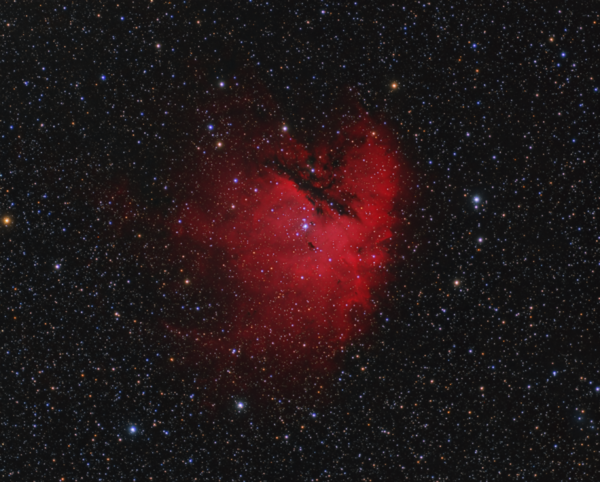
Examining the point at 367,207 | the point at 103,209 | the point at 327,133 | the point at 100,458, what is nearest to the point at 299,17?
the point at 327,133

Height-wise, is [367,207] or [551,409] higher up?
[367,207]

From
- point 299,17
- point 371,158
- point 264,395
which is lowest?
point 264,395

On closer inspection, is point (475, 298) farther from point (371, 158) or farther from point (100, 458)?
point (100, 458)

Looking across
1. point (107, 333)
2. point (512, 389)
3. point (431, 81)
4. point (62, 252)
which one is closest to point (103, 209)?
point (62, 252)
